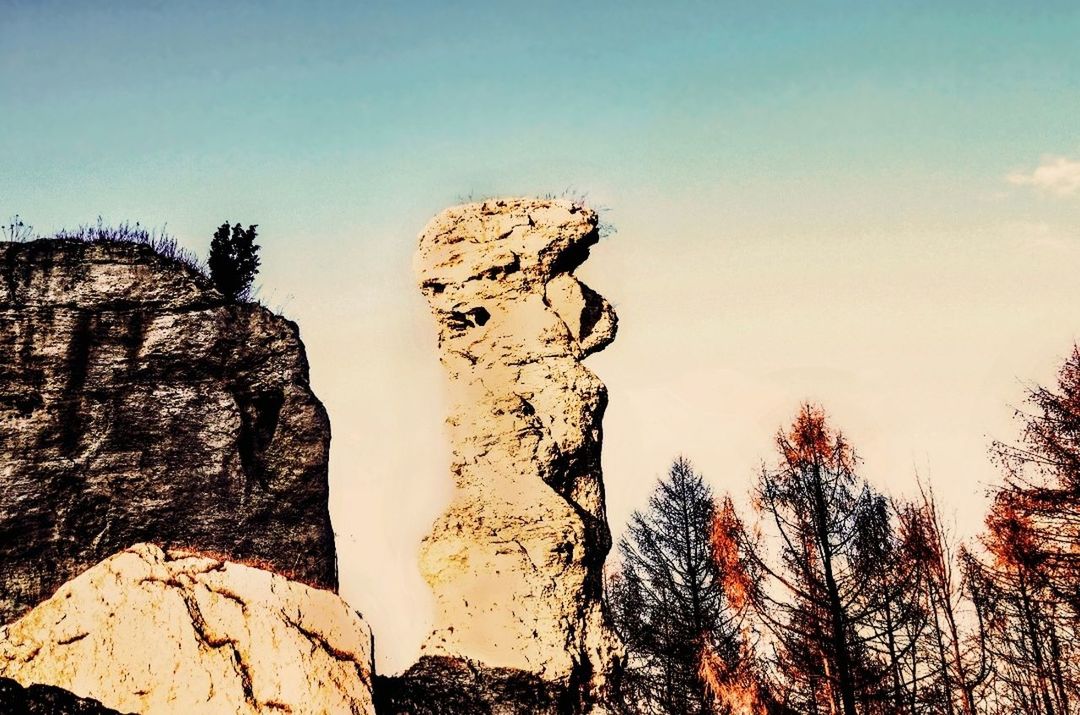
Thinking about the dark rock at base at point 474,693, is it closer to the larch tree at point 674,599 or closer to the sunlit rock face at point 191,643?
the sunlit rock face at point 191,643

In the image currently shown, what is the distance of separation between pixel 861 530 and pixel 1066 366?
4160mm

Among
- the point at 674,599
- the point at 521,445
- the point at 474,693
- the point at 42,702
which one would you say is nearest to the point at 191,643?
the point at 42,702

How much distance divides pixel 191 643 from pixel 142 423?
3.70 metres

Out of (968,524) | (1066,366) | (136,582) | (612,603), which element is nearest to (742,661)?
(1066,366)

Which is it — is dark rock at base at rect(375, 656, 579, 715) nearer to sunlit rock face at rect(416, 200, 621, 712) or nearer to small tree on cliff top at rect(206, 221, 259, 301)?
sunlit rock face at rect(416, 200, 621, 712)

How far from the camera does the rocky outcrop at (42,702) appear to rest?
315 inches

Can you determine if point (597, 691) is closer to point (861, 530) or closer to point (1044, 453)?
point (861, 530)

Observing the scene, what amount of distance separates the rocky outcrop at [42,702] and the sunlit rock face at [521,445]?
410 centimetres

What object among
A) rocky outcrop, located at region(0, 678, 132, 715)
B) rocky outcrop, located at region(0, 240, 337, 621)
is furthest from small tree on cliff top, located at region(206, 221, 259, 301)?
rocky outcrop, located at region(0, 678, 132, 715)

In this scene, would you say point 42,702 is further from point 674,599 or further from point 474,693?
point 674,599

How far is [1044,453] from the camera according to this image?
12406 mm

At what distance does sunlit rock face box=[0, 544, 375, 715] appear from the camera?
891 centimetres

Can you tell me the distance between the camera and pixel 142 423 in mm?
11570

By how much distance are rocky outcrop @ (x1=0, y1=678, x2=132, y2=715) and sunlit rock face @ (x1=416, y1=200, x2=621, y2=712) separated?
4.10 meters
